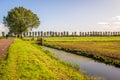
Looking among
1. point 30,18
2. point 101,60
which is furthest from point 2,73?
point 30,18

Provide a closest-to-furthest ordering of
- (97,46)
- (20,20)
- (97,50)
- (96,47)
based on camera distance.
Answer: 1. (97,50)
2. (96,47)
3. (97,46)
4. (20,20)

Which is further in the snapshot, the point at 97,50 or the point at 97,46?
the point at 97,46

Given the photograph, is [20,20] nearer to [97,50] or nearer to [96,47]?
[96,47]

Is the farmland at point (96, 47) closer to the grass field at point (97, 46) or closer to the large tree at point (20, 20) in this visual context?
the grass field at point (97, 46)

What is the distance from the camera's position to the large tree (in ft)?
374

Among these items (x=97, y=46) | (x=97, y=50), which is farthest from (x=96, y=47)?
(x=97, y=50)

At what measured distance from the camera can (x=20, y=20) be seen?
113m

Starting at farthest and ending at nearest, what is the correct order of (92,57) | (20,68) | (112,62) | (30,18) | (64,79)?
(30,18), (92,57), (112,62), (20,68), (64,79)

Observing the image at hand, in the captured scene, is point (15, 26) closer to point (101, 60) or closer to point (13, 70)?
point (101, 60)

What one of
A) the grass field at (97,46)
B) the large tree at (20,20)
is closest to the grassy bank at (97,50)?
the grass field at (97,46)

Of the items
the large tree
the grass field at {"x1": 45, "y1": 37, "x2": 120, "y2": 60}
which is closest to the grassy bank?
the grass field at {"x1": 45, "y1": 37, "x2": 120, "y2": 60}

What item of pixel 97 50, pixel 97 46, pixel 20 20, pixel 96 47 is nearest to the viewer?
pixel 97 50

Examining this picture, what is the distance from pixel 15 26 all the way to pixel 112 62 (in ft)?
294

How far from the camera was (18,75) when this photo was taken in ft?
55.0
